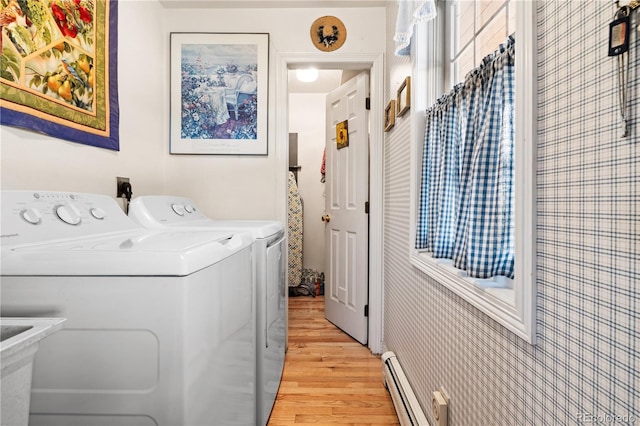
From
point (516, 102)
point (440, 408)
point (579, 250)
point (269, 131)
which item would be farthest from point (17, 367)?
point (269, 131)

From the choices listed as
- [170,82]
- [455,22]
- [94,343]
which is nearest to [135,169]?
[170,82]

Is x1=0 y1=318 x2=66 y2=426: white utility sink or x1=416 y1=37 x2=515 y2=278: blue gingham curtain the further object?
x1=416 y1=37 x2=515 y2=278: blue gingham curtain

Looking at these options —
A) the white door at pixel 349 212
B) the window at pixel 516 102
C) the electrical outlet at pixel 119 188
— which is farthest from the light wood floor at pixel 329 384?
the electrical outlet at pixel 119 188

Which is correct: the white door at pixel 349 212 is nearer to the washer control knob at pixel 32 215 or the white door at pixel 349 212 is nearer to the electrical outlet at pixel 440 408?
the electrical outlet at pixel 440 408

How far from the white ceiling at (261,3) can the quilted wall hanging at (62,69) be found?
27.6 inches

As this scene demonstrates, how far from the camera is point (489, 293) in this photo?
859 mm

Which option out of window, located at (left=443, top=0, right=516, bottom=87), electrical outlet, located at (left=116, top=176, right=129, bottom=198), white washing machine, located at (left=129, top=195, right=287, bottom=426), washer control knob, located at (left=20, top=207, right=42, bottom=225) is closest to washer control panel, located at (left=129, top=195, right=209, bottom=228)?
white washing machine, located at (left=129, top=195, right=287, bottom=426)

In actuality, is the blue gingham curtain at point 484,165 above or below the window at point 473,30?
below

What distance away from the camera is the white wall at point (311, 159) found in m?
4.09

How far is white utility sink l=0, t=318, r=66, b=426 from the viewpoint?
492mm

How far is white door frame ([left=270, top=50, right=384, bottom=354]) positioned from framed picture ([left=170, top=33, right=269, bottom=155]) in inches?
4.5

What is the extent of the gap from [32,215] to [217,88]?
5.26 ft

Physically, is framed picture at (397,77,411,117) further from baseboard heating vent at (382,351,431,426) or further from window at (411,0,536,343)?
baseboard heating vent at (382,351,431,426)

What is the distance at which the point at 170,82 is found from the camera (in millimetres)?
2420
